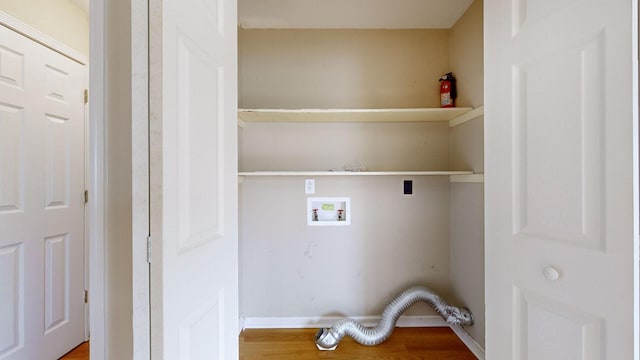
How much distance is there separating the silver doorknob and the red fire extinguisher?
1607 millimetres

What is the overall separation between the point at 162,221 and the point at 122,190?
0.30m

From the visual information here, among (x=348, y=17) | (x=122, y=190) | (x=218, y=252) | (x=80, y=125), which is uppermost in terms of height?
(x=348, y=17)

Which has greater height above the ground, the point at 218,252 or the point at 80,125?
the point at 80,125

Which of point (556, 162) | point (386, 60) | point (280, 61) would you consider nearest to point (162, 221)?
point (556, 162)

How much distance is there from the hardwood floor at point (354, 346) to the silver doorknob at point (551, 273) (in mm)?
1421

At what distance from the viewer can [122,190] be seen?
0.87 m

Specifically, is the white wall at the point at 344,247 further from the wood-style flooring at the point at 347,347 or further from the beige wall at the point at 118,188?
the beige wall at the point at 118,188

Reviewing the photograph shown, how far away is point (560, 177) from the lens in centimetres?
89

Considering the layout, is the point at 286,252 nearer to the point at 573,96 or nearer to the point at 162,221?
the point at 162,221

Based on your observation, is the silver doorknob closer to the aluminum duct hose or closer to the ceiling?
the aluminum duct hose

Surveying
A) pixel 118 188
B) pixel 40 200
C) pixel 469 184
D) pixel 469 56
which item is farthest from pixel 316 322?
pixel 469 56

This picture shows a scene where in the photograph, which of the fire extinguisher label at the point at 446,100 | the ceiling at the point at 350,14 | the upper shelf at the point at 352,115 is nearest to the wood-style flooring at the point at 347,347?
the upper shelf at the point at 352,115

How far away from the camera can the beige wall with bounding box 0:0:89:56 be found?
1.71 m

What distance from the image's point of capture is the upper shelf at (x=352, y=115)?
6.74 ft
